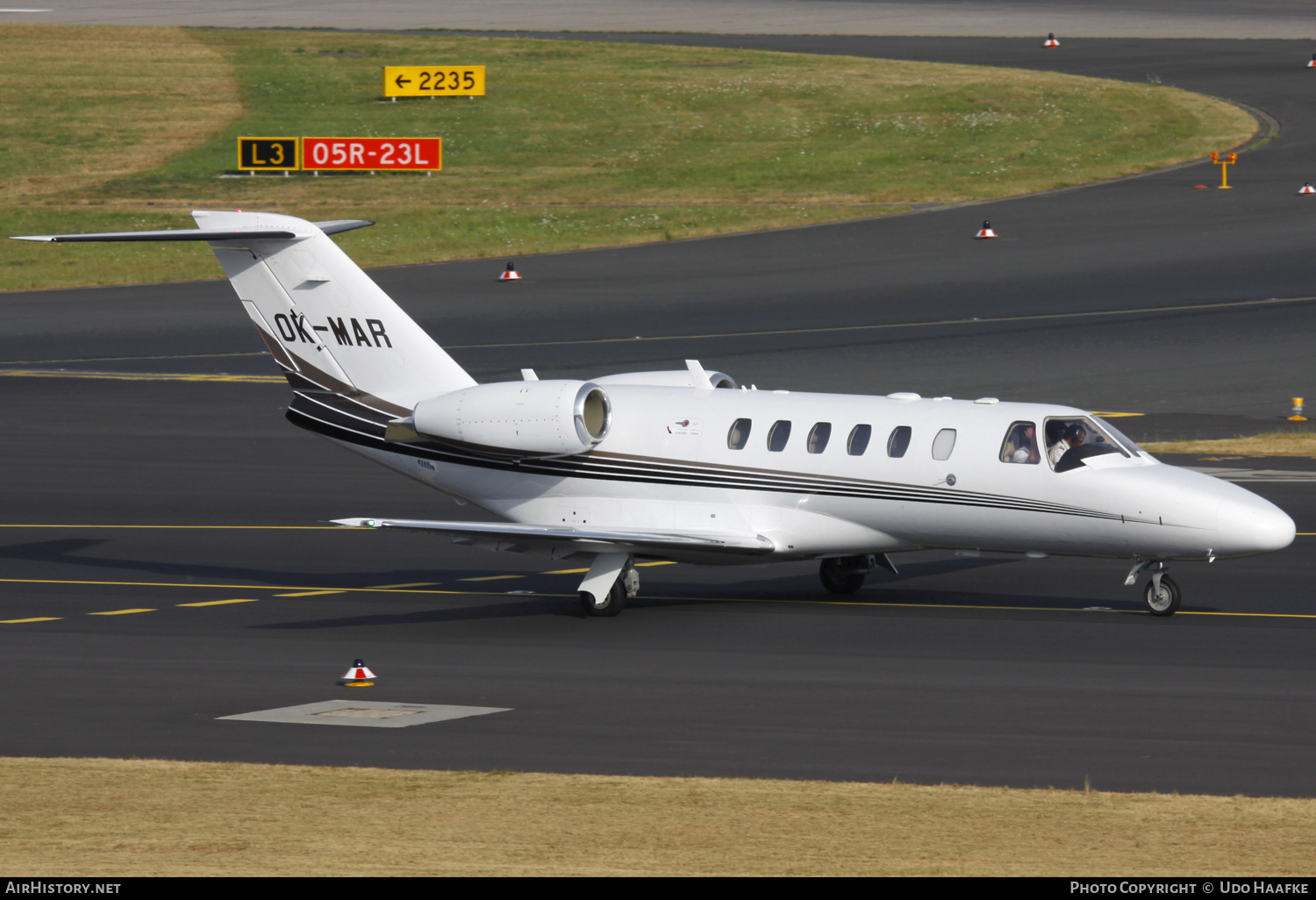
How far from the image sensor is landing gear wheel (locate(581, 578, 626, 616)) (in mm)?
26250

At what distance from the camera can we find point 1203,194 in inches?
2820

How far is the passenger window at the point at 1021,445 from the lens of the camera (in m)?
25.0

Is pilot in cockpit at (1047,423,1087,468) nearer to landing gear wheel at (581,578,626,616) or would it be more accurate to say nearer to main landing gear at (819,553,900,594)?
main landing gear at (819,553,900,594)

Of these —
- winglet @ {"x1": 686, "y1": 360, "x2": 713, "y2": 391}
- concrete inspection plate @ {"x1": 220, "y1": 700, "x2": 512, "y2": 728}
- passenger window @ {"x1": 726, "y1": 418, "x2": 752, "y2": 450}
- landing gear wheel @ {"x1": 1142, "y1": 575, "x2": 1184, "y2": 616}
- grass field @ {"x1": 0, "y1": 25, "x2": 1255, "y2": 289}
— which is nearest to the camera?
concrete inspection plate @ {"x1": 220, "y1": 700, "x2": 512, "y2": 728}

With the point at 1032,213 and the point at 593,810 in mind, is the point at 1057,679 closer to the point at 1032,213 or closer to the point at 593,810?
the point at 593,810

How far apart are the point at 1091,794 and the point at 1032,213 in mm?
57631

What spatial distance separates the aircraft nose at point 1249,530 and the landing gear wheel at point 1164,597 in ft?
4.92

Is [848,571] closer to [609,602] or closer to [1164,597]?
[609,602]

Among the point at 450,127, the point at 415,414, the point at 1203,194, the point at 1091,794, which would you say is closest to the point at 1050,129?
the point at 1203,194

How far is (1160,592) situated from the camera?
83.0ft

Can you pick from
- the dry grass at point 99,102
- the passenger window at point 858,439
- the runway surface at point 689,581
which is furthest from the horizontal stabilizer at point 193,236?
the dry grass at point 99,102

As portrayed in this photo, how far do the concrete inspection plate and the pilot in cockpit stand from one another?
8.51m

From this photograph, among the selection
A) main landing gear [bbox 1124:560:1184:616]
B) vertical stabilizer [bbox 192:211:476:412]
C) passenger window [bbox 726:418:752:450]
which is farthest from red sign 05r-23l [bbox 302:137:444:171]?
main landing gear [bbox 1124:560:1184:616]
